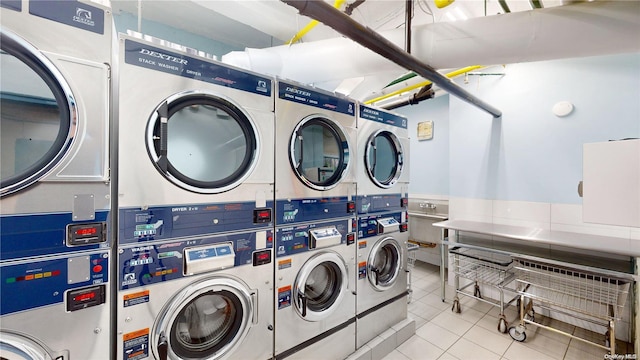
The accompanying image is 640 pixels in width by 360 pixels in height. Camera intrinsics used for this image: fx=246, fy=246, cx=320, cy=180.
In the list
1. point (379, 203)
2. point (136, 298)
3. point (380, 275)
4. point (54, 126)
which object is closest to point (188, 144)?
point (54, 126)

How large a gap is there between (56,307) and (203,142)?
3.30 ft

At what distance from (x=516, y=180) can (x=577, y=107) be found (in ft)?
2.99

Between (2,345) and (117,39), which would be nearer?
(2,345)

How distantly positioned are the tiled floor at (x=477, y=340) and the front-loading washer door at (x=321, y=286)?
86 centimetres

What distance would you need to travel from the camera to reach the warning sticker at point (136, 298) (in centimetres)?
115

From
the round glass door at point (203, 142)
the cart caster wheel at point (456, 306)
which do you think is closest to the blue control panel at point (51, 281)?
the round glass door at point (203, 142)

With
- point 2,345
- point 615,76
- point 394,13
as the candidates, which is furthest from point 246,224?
point 615,76

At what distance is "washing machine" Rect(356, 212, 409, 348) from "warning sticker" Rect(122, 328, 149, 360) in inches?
58.3

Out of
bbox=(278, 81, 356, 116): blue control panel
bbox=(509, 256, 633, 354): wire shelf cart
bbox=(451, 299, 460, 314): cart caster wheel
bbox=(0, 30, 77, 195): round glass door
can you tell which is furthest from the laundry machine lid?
bbox=(451, 299, 460, 314): cart caster wheel

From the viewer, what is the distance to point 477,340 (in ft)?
7.89

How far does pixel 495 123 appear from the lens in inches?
121

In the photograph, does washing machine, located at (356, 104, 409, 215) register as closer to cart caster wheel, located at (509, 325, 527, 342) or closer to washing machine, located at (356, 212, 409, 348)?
washing machine, located at (356, 212, 409, 348)

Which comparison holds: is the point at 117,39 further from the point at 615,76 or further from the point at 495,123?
the point at 615,76

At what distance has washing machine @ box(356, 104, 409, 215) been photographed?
219cm
